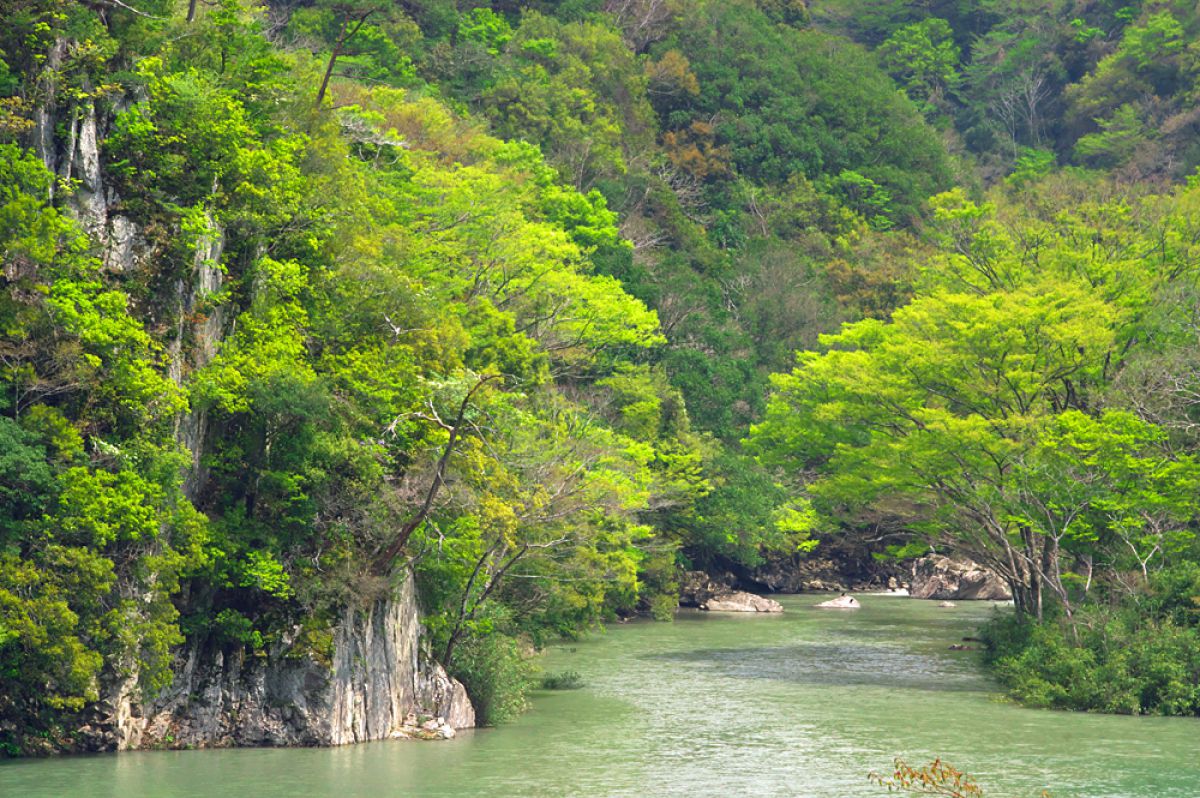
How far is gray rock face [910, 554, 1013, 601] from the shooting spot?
70438 millimetres

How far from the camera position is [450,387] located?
33000mm

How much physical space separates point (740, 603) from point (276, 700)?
3914cm

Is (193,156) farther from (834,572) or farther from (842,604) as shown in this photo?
(834,572)

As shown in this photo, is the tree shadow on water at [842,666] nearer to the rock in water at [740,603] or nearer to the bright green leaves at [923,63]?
the rock in water at [740,603]

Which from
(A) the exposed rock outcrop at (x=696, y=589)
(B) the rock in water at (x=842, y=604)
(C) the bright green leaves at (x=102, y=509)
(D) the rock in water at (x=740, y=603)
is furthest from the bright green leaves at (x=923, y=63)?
(C) the bright green leaves at (x=102, y=509)

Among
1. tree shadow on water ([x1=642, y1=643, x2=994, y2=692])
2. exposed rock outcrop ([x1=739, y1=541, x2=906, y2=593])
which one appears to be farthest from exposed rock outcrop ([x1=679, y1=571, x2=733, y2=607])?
tree shadow on water ([x1=642, y1=643, x2=994, y2=692])

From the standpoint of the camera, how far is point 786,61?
341ft

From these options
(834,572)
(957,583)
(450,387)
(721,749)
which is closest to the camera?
(721,749)

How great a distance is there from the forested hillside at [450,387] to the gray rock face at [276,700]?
480 millimetres

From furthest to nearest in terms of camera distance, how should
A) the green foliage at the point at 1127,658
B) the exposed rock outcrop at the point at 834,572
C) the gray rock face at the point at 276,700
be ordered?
1. the exposed rock outcrop at the point at 834,572
2. the green foliage at the point at 1127,658
3. the gray rock face at the point at 276,700

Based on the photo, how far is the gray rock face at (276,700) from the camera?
28828mm

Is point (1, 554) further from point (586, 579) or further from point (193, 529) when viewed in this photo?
point (586, 579)

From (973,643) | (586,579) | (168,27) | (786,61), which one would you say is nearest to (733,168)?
(786,61)

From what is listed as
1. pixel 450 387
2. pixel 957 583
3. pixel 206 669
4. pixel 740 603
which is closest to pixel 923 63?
pixel 957 583
